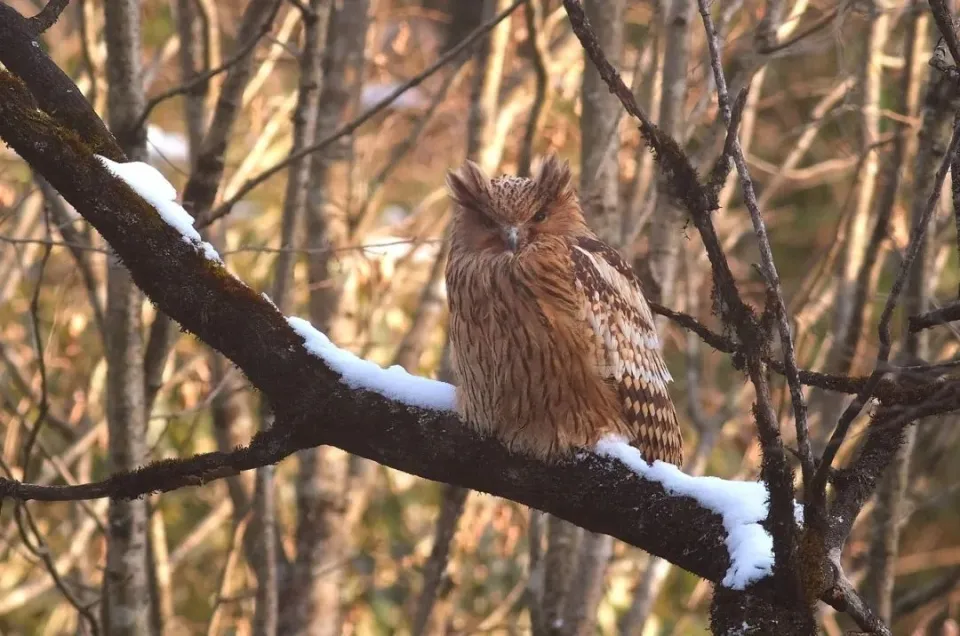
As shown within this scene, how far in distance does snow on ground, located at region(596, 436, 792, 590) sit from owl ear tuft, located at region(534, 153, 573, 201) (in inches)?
52.0

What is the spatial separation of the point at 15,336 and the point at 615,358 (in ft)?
16.9

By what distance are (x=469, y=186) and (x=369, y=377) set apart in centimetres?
125

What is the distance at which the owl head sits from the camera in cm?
391

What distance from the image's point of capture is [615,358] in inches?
151

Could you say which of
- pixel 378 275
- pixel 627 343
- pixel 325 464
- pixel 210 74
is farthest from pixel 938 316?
pixel 378 275

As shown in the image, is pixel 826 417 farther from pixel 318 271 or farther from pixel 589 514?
pixel 589 514

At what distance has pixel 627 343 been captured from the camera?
3.90m

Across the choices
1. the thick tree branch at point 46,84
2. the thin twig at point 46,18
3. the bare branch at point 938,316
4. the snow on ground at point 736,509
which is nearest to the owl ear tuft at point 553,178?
the snow on ground at point 736,509

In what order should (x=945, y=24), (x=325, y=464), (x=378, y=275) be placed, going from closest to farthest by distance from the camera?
1. (x=945, y=24)
2. (x=325, y=464)
3. (x=378, y=275)

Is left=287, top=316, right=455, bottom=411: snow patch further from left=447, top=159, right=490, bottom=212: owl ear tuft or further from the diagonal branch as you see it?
left=447, top=159, right=490, bottom=212: owl ear tuft

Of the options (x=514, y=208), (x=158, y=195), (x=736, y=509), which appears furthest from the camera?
(x=514, y=208)

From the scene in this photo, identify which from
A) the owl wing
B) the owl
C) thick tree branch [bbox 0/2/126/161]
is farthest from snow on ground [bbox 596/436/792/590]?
thick tree branch [bbox 0/2/126/161]

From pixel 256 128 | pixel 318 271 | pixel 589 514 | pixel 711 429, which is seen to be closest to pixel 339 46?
pixel 318 271

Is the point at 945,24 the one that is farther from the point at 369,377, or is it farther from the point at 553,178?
the point at 553,178
